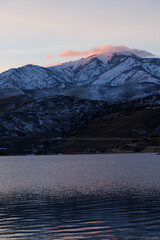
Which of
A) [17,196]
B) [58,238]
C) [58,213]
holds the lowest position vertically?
[58,238]

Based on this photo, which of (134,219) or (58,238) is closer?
(58,238)

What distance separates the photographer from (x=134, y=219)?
146 ft

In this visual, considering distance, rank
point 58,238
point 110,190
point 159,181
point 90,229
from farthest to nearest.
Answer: point 159,181, point 110,190, point 90,229, point 58,238

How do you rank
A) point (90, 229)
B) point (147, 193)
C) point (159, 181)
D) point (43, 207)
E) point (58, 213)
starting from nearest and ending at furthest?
point (90, 229) → point (58, 213) → point (43, 207) → point (147, 193) → point (159, 181)

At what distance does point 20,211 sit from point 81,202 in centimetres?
962

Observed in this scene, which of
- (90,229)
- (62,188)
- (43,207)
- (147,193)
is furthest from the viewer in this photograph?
(62,188)

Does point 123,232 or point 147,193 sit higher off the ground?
point 147,193

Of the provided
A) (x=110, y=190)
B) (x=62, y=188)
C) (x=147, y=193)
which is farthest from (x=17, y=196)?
(x=147, y=193)

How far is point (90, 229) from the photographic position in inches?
1587

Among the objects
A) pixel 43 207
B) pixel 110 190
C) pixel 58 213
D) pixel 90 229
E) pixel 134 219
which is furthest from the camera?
pixel 110 190

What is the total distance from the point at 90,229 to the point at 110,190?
29.2 metres

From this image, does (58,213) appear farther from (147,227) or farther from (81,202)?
(147,227)

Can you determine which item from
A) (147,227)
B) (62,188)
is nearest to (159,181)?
(62,188)

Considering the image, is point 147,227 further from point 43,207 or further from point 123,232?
point 43,207
